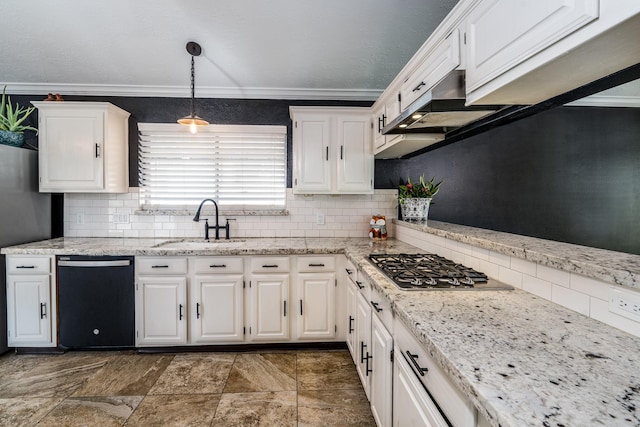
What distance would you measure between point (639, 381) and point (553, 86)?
40.7 inches

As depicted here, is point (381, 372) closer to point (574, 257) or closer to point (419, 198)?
point (574, 257)

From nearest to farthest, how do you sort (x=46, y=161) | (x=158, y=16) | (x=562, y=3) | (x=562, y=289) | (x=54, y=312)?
(x=562, y=3)
(x=562, y=289)
(x=158, y=16)
(x=54, y=312)
(x=46, y=161)

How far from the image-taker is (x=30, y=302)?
2695 mm

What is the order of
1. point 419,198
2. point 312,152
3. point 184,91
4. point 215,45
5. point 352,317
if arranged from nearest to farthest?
point 352,317 → point 215,45 → point 419,198 → point 312,152 → point 184,91


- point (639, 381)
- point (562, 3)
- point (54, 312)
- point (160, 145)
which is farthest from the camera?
point (160, 145)

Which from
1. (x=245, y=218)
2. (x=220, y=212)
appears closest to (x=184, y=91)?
(x=220, y=212)

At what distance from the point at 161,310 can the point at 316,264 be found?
53.8 inches

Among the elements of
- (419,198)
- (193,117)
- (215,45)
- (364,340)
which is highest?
(215,45)

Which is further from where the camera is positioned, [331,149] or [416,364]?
[331,149]

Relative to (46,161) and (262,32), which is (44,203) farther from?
(262,32)

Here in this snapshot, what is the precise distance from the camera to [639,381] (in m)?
0.72

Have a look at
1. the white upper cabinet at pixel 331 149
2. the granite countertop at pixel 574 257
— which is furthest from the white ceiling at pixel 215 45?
the granite countertop at pixel 574 257

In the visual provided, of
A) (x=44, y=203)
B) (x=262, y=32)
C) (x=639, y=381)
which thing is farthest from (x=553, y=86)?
(x=44, y=203)

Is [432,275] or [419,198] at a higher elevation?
[419,198]
